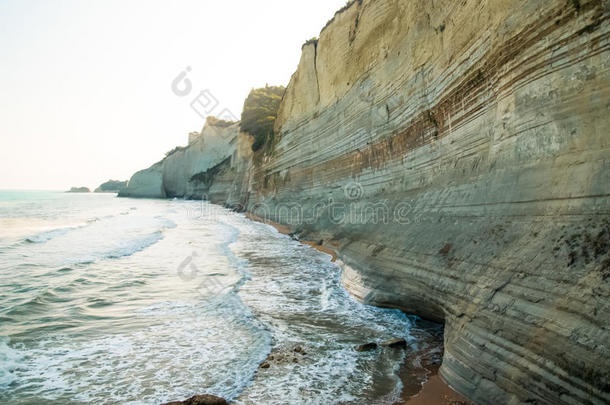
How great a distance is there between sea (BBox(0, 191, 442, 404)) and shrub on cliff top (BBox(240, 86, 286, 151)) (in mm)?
22086

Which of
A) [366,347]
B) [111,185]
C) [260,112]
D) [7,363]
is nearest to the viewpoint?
[7,363]

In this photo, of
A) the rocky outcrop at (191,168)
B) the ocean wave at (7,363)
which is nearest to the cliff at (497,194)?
the ocean wave at (7,363)

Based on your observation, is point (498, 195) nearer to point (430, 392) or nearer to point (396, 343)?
point (396, 343)

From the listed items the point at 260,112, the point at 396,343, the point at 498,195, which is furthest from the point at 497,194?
the point at 260,112

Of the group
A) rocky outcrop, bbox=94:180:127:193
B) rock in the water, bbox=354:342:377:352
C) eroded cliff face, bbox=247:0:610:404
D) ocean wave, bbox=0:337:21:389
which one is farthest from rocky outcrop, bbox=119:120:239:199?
rocky outcrop, bbox=94:180:127:193

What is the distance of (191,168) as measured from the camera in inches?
2712

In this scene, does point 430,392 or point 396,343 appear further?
point 396,343

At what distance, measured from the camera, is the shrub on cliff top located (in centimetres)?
3081

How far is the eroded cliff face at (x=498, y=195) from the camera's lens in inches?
116

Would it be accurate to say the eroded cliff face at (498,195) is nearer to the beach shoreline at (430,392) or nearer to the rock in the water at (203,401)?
the beach shoreline at (430,392)

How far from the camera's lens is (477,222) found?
15.9ft

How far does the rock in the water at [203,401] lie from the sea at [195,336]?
171 mm

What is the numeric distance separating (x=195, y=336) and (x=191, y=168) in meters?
67.7

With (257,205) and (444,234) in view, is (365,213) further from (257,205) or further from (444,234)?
(257,205)
